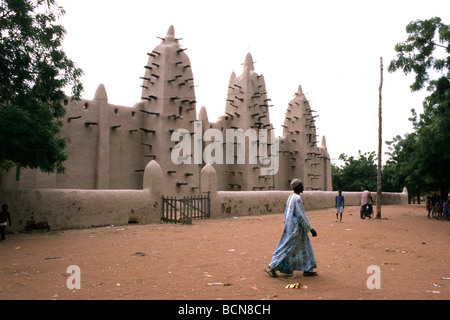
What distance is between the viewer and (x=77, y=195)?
12.8m

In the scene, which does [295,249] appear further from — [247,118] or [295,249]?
[247,118]

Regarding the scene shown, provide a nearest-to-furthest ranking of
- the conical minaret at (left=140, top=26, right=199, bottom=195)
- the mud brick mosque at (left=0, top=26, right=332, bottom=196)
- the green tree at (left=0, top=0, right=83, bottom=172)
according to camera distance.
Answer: the green tree at (left=0, top=0, right=83, bottom=172) → the mud brick mosque at (left=0, top=26, right=332, bottom=196) → the conical minaret at (left=140, top=26, right=199, bottom=195)

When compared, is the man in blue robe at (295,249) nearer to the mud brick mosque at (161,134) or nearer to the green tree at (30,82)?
the green tree at (30,82)

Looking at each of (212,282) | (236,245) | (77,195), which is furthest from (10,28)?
(212,282)

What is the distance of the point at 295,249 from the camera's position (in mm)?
5988

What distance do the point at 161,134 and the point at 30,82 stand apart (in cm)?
1081

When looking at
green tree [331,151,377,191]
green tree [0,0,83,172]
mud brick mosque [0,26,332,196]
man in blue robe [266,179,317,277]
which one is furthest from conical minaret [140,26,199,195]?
green tree [331,151,377,191]

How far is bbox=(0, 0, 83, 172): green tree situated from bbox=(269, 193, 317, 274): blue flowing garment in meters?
7.69

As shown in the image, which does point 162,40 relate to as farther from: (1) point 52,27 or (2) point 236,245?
(2) point 236,245

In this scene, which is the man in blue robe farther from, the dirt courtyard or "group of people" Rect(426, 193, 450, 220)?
"group of people" Rect(426, 193, 450, 220)

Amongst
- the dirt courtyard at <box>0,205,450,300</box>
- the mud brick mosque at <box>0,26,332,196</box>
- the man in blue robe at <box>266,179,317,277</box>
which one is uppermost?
the mud brick mosque at <box>0,26,332,196</box>

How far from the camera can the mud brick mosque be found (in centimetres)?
1902

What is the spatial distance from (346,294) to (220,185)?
22161 millimetres

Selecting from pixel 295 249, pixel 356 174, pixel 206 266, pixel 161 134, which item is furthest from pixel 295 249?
pixel 356 174
